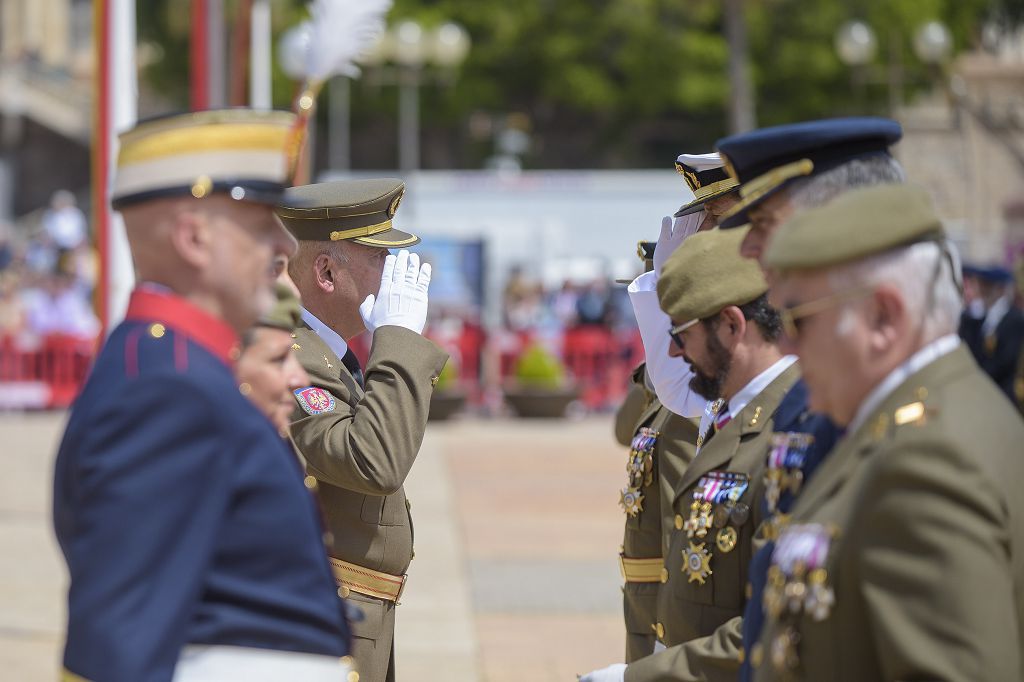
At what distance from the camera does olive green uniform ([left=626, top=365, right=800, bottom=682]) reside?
3.03 metres

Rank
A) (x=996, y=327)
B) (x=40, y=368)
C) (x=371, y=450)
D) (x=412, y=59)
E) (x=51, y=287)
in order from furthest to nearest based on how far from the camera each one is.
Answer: (x=412, y=59), (x=51, y=287), (x=40, y=368), (x=996, y=327), (x=371, y=450)

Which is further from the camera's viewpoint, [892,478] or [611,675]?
[611,675]

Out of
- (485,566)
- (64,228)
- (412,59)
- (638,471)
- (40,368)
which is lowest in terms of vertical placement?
(485,566)

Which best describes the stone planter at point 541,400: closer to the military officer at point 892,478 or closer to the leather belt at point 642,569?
the leather belt at point 642,569

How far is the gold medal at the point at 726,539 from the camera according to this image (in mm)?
3078

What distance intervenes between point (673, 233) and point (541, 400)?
13908 mm

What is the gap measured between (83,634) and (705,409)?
5.76ft

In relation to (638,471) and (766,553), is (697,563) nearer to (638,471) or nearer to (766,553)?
(766,553)

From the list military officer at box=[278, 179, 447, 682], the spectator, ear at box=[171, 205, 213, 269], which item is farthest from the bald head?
the spectator

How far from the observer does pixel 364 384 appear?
3.71m

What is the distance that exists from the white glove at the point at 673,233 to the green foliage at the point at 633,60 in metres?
35.9

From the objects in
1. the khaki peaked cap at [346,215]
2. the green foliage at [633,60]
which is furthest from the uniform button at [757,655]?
the green foliage at [633,60]

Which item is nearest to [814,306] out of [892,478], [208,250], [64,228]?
[892,478]

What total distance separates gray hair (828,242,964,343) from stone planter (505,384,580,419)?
607 inches
